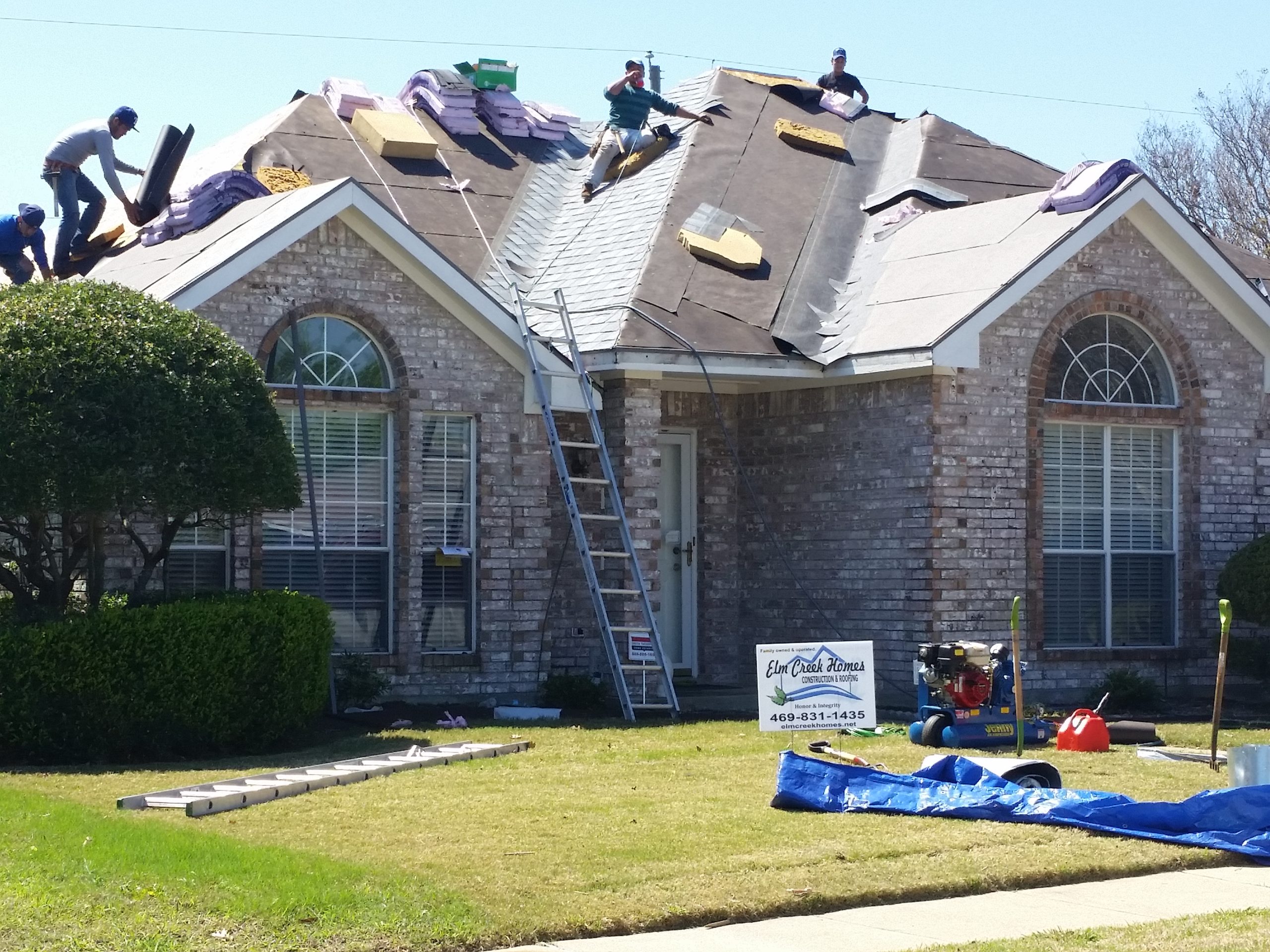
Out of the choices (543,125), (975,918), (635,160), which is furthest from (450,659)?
(975,918)

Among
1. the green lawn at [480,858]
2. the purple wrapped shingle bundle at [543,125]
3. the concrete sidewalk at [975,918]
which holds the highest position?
the purple wrapped shingle bundle at [543,125]

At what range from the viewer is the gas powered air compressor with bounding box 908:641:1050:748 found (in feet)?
44.8

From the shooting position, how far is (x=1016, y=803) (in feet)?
32.6

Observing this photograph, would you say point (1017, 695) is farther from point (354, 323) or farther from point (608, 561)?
point (354, 323)

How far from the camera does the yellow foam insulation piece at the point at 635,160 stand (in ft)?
67.4

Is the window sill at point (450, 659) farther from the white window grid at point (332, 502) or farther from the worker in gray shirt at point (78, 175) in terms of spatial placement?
the worker in gray shirt at point (78, 175)

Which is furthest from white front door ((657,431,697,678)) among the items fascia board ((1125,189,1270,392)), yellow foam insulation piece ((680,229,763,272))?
fascia board ((1125,189,1270,392))

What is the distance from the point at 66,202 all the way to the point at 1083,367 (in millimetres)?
10148

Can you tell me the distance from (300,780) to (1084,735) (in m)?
6.05

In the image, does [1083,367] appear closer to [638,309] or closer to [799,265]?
[799,265]

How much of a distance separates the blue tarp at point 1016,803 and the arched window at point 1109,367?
728cm

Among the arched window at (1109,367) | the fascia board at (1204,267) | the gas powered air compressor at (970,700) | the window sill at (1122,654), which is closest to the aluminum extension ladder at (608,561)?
the gas powered air compressor at (970,700)

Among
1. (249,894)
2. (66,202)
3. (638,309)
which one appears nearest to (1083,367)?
(638,309)

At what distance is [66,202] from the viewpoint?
1786 cm
